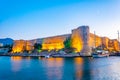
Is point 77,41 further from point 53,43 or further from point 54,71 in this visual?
point 54,71

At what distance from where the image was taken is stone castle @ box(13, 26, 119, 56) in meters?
49.9

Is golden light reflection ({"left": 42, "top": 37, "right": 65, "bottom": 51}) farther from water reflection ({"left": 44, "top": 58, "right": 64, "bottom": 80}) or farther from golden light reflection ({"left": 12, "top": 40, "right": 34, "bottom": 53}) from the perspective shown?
water reflection ({"left": 44, "top": 58, "right": 64, "bottom": 80})

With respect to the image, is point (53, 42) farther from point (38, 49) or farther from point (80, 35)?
point (80, 35)

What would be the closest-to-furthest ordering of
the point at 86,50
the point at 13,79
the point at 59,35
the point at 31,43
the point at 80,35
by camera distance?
the point at 13,79
the point at 86,50
the point at 80,35
the point at 59,35
the point at 31,43

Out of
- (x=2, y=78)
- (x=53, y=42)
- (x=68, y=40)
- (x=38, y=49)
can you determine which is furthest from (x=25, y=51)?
(x=2, y=78)

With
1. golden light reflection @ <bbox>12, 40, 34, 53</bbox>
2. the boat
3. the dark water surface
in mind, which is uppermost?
golden light reflection @ <bbox>12, 40, 34, 53</bbox>

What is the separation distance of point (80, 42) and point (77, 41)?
3.22 feet

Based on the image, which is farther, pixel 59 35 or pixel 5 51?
pixel 5 51

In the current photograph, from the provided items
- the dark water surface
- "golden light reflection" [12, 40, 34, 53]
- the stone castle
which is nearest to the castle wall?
the stone castle

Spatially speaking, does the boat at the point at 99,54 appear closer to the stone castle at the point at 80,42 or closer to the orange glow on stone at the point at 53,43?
the stone castle at the point at 80,42

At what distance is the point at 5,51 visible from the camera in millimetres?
71562

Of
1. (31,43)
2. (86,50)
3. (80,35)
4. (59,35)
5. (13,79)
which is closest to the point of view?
(13,79)

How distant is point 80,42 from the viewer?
50938 mm

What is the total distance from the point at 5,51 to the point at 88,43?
31.5 meters
